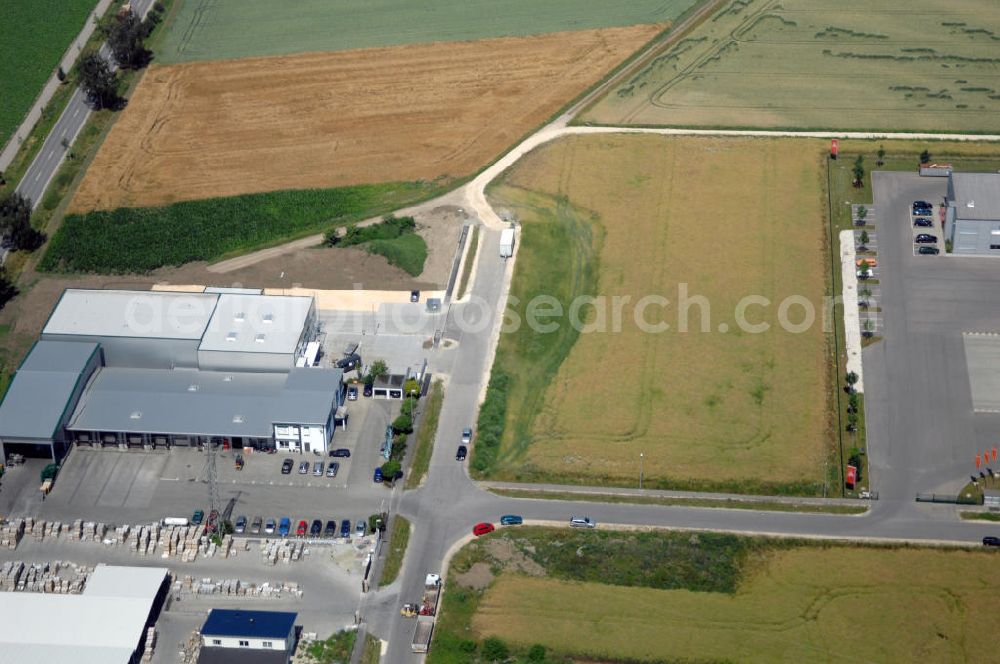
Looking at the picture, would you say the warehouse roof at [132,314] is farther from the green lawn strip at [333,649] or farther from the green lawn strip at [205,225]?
the green lawn strip at [333,649]

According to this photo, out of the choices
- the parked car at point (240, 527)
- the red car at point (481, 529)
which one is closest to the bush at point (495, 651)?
the red car at point (481, 529)

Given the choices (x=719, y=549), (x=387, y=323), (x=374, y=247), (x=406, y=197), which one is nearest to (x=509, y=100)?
(x=406, y=197)

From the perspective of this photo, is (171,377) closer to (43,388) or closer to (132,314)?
(132,314)

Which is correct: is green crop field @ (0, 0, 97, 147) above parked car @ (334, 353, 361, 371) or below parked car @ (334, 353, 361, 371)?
above

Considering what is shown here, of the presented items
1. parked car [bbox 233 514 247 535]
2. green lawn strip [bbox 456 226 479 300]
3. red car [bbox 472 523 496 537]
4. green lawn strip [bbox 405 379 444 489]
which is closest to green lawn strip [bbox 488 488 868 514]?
red car [bbox 472 523 496 537]

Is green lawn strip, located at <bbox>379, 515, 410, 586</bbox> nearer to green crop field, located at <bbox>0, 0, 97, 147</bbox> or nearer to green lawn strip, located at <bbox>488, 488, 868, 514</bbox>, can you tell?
green lawn strip, located at <bbox>488, 488, 868, 514</bbox>
